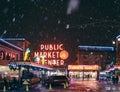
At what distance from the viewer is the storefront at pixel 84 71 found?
125875 millimetres

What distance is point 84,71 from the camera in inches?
5015

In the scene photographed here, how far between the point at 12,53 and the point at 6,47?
9403mm

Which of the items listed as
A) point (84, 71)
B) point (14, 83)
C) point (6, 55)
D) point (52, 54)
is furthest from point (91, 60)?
point (14, 83)

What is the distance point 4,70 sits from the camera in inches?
2061

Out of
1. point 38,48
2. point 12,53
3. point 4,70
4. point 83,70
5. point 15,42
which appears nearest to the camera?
point 4,70

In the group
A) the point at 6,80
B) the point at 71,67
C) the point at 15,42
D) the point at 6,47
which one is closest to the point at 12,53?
the point at 6,47

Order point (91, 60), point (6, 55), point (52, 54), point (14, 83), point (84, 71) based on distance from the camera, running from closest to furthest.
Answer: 1. point (14, 83)
2. point (6, 55)
3. point (84, 71)
4. point (52, 54)
5. point (91, 60)

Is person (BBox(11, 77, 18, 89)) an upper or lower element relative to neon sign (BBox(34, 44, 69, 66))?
lower

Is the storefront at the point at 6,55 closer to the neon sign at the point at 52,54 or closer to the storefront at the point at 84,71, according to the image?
the storefront at the point at 84,71

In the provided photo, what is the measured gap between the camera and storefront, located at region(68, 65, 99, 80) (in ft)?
413

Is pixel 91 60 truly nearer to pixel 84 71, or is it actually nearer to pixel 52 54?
pixel 84 71

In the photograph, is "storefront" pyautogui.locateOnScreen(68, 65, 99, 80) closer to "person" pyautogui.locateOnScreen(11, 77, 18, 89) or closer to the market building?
the market building

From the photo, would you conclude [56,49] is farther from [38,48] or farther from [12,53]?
[12,53]

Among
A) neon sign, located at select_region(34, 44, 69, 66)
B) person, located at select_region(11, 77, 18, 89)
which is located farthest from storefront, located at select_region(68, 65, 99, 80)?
person, located at select_region(11, 77, 18, 89)
